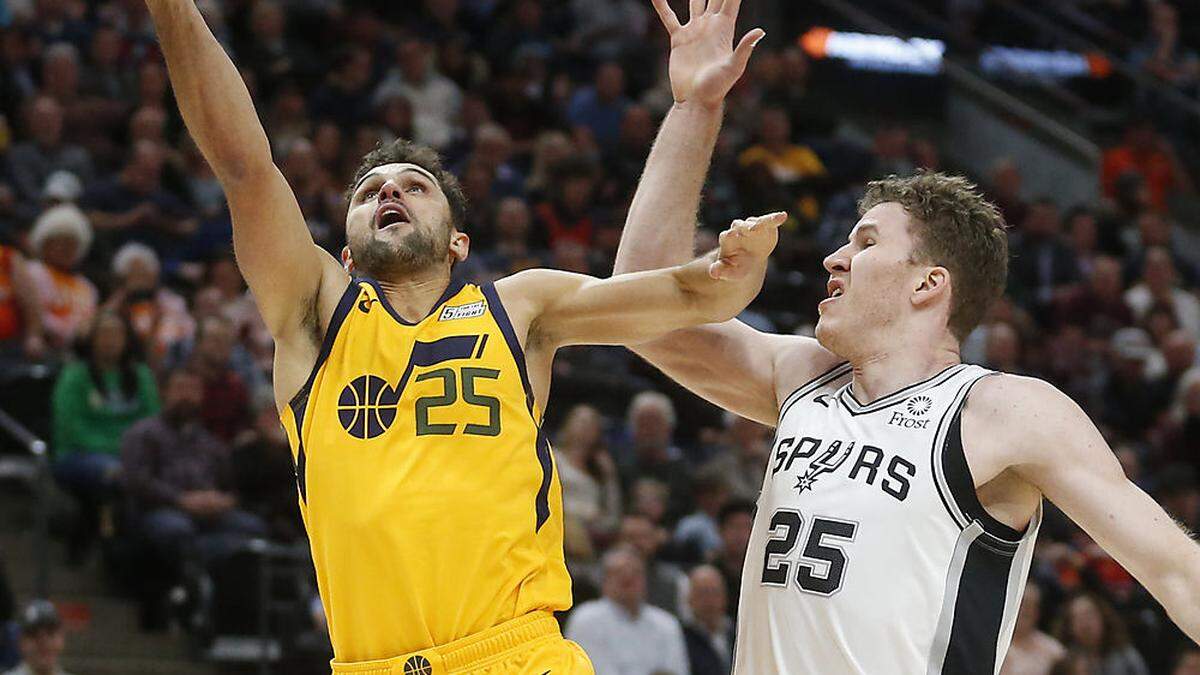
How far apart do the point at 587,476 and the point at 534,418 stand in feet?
20.1

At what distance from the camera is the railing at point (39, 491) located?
988 cm

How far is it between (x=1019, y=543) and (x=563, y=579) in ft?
4.03

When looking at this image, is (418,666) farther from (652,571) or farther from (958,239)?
(652,571)

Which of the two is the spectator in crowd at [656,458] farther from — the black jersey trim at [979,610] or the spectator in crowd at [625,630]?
the black jersey trim at [979,610]

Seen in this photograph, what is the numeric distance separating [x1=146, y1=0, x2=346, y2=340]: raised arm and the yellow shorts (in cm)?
98

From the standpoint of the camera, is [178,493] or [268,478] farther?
[268,478]

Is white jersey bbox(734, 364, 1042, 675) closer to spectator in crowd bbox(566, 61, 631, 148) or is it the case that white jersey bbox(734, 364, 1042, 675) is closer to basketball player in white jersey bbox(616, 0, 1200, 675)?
basketball player in white jersey bbox(616, 0, 1200, 675)

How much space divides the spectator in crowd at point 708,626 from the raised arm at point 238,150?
582 centimetres

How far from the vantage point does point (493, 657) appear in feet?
15.5

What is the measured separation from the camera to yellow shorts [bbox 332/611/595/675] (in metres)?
4.71

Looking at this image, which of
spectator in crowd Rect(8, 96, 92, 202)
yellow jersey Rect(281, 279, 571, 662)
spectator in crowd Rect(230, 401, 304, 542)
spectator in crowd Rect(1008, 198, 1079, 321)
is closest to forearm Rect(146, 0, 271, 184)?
yellow jersey Rect(281, 279, 571, 662)

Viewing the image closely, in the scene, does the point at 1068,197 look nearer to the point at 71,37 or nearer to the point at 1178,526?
the point at 71,37

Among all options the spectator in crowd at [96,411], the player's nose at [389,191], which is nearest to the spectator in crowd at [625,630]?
the spectator in crowd at [96,411]

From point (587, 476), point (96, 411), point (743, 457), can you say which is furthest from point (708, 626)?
point (96, 411)
